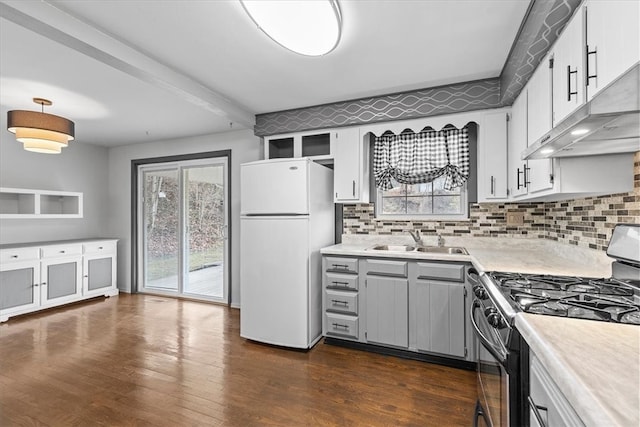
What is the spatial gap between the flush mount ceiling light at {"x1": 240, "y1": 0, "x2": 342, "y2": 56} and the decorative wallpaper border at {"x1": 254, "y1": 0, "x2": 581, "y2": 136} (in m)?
1.08

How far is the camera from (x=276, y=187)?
9.55 feet

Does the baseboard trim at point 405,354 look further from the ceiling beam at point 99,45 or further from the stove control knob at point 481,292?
the ceiling beam at point 99,45

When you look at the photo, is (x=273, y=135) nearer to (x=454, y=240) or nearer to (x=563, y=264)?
(x=454, y=240)

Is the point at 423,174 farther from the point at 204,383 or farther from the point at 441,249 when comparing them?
the point at 204,383

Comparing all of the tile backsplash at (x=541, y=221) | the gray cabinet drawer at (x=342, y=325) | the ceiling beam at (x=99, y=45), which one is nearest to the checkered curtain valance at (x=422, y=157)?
the tile backsplash at (x=541, y=221)

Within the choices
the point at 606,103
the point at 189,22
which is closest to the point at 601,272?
the point at 606,103

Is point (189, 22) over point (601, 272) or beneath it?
over

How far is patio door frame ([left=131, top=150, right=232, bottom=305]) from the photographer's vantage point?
4.27 meters

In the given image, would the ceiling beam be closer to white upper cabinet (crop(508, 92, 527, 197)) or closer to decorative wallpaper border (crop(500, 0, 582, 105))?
decorative wallpaper border (crop(500, 0, 582, 105))

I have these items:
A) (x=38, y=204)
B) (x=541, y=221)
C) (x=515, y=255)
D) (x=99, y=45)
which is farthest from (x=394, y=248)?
(x=38, y=204)

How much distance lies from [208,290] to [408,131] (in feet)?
11.5

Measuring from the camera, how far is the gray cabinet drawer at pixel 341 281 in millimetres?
2850

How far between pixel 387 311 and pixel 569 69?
2.08m

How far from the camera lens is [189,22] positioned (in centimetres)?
190
